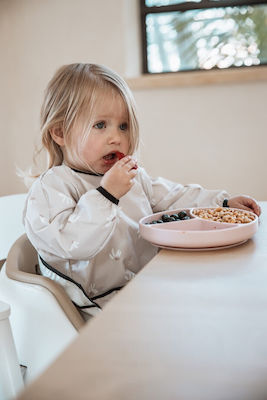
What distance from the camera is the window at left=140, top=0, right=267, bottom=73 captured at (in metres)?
2.57

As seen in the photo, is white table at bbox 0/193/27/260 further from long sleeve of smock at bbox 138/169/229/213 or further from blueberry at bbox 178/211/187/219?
blueberry at bbox 178/211/187/219

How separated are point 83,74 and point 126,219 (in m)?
0.38

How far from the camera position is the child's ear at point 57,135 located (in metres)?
1.20

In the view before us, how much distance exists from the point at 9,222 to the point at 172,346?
1.10m

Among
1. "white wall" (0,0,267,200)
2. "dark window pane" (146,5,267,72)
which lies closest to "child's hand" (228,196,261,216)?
"white wall" (0,0,267,200)

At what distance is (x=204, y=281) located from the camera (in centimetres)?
63

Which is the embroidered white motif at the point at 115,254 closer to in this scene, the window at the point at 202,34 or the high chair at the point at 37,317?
the high chair at the point at 37,317

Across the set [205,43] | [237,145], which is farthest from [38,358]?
[205,43]

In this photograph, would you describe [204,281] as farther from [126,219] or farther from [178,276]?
[126,219]

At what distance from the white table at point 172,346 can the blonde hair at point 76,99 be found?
1.99ft

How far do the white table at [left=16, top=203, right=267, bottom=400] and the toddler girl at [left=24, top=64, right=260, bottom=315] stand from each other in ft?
1.26

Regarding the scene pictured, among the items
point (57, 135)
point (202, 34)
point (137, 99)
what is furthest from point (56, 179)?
point (202, 34)

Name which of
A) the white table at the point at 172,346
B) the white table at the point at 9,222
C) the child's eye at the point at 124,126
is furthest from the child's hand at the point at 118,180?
the white table at the point at 9,222

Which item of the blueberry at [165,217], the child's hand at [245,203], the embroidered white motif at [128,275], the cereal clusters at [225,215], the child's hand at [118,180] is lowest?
the embroidered white motif at [128,275]
